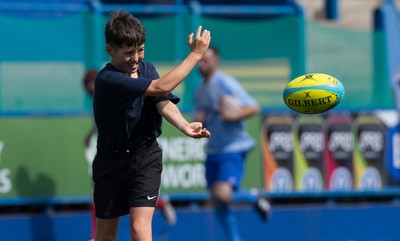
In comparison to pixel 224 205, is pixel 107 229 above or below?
above

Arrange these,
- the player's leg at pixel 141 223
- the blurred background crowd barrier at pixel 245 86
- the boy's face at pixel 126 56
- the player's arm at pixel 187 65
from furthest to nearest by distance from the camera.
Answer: the blurred background crowd barrier at pixel 245 86 → the player's leg at pixel 141 223 → the boy's face at pixel 126 56 → the player's arm at pixel 187 65

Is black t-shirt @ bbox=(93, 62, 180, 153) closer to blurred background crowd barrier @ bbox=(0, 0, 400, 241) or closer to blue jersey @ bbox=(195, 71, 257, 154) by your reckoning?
blue jersey @ bbox=(195, 71, 257, 154)

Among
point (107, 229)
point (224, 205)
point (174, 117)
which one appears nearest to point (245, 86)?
point (224, 205)

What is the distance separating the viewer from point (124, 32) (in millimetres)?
7023

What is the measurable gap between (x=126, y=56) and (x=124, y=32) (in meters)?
0.17

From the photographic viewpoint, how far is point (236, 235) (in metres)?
11.3

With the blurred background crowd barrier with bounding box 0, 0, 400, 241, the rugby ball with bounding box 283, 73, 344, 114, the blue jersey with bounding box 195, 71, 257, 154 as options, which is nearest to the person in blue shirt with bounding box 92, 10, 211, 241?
the rugby ball with bounding box 283, 73, 344, 114

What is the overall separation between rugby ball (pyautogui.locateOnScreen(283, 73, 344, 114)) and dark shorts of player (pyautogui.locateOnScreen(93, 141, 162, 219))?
124 centimetres

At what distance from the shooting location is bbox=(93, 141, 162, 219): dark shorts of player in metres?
7.43

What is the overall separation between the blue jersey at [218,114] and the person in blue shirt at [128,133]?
387 cm

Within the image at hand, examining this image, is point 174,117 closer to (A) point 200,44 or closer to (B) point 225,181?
(A) point 200,44

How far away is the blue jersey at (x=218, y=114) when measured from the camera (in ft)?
37.6

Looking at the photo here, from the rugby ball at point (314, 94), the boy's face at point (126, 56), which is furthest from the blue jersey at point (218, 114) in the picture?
the boy's face at point (126, 56)

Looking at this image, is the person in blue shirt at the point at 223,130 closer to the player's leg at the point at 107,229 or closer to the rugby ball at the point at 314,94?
the rugby ball at the point at 314,94
